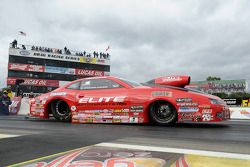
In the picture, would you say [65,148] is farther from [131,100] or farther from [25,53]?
[25,53]

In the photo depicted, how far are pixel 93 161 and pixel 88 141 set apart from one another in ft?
3.78

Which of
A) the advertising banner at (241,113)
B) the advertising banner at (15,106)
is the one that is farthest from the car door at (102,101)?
the advertising banner at (15,106)

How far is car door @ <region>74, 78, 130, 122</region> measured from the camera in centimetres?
588

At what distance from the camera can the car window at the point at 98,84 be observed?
6.28m

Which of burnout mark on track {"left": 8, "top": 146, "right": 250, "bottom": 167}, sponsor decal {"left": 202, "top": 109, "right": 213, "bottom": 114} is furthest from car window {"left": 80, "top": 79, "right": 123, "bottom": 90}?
burnout mark on track {"left": 8, "top": 146, "right": 250, "bottom": 167}

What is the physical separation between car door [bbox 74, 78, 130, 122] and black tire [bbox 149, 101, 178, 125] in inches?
23.5

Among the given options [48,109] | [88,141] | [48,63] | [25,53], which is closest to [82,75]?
[48,63]

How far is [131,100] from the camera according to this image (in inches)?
226

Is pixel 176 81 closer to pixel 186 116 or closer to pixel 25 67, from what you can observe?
pixel 186 116

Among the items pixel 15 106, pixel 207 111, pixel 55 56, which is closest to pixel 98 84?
pixel 207 111

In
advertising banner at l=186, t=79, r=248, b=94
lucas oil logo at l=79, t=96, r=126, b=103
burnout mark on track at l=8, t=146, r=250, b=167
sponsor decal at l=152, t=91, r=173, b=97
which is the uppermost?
advertising banner at l=186, t=79, r=248, b=94

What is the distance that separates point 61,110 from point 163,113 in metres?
3.14

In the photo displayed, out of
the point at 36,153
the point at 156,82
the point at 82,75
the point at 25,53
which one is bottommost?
the point at 36,153

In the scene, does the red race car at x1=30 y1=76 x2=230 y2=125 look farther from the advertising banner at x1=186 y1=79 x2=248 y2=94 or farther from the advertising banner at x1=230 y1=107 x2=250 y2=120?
the advertising banner at x1=186 y1=79 x2=248 y2=94
